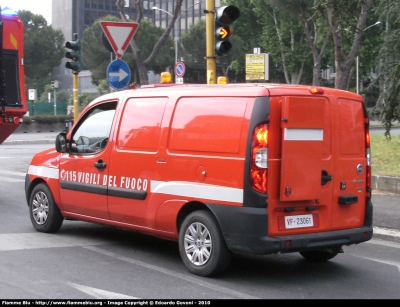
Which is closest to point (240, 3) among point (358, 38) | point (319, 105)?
point (358, 38)

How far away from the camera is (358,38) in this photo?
17062mm

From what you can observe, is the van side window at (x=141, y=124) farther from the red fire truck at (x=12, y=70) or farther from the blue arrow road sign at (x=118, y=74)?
the red fire truck at (x=12, y=70)

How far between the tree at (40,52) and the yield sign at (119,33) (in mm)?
69550

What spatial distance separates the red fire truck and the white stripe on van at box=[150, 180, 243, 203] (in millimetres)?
7133

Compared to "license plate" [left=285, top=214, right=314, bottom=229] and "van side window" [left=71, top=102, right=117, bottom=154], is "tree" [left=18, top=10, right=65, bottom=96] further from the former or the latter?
"license plate" [left=285, top=214, right=314, bottom=229]

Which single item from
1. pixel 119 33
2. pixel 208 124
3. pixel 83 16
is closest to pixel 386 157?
pixel 119 33

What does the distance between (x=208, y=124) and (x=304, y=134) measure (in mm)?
971

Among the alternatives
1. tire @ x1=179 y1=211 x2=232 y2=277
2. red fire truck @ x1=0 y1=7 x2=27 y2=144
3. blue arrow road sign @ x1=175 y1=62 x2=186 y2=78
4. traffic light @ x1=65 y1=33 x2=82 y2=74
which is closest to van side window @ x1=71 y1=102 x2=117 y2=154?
tire @ x1=179 y1=211 x2=232 y2=277

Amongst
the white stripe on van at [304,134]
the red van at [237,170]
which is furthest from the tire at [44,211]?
the white stripe on van at [304,134]

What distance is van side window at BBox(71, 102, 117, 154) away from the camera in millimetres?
8453

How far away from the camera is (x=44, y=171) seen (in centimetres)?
939

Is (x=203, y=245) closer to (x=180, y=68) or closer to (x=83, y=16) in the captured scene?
(x=180, y=68)

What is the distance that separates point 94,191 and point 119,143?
74 centimetres

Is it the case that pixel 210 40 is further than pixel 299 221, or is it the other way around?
pixel 210 40
